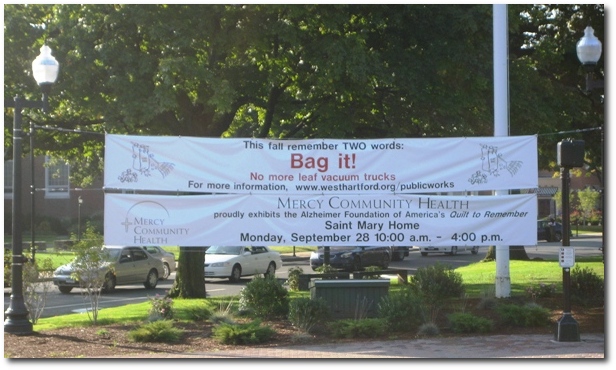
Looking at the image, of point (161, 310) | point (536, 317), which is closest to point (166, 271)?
point (161, 310)

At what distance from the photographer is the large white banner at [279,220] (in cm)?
1274

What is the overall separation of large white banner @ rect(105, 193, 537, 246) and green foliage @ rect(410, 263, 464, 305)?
272cm

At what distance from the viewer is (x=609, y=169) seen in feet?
40.8

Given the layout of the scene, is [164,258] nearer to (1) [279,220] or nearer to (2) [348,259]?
(2) [348,259]

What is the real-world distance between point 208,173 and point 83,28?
5.78m

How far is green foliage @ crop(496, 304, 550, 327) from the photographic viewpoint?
13.3m

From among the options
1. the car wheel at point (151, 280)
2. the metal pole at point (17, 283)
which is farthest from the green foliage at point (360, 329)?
the car wheel at point (151, 280)

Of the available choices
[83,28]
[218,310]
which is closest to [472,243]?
[218,310]

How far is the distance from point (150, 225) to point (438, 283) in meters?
6.14

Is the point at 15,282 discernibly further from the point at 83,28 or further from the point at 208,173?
the point at 83,28

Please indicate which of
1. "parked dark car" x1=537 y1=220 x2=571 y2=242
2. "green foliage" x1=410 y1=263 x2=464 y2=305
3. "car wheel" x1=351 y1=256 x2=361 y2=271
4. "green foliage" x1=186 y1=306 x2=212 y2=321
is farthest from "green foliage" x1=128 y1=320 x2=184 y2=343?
"parked dark car" x1=537 y1=220 x2=571 y2=242

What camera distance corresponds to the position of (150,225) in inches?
502

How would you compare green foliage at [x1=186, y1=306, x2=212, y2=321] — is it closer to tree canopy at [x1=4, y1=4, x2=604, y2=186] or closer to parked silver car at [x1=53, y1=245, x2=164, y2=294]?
tree canopy at [x1=4, y1=4, x2=604, y2=186]

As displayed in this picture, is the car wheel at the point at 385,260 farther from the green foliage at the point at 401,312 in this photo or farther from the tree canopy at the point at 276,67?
the green foliage at the point at 401,312
